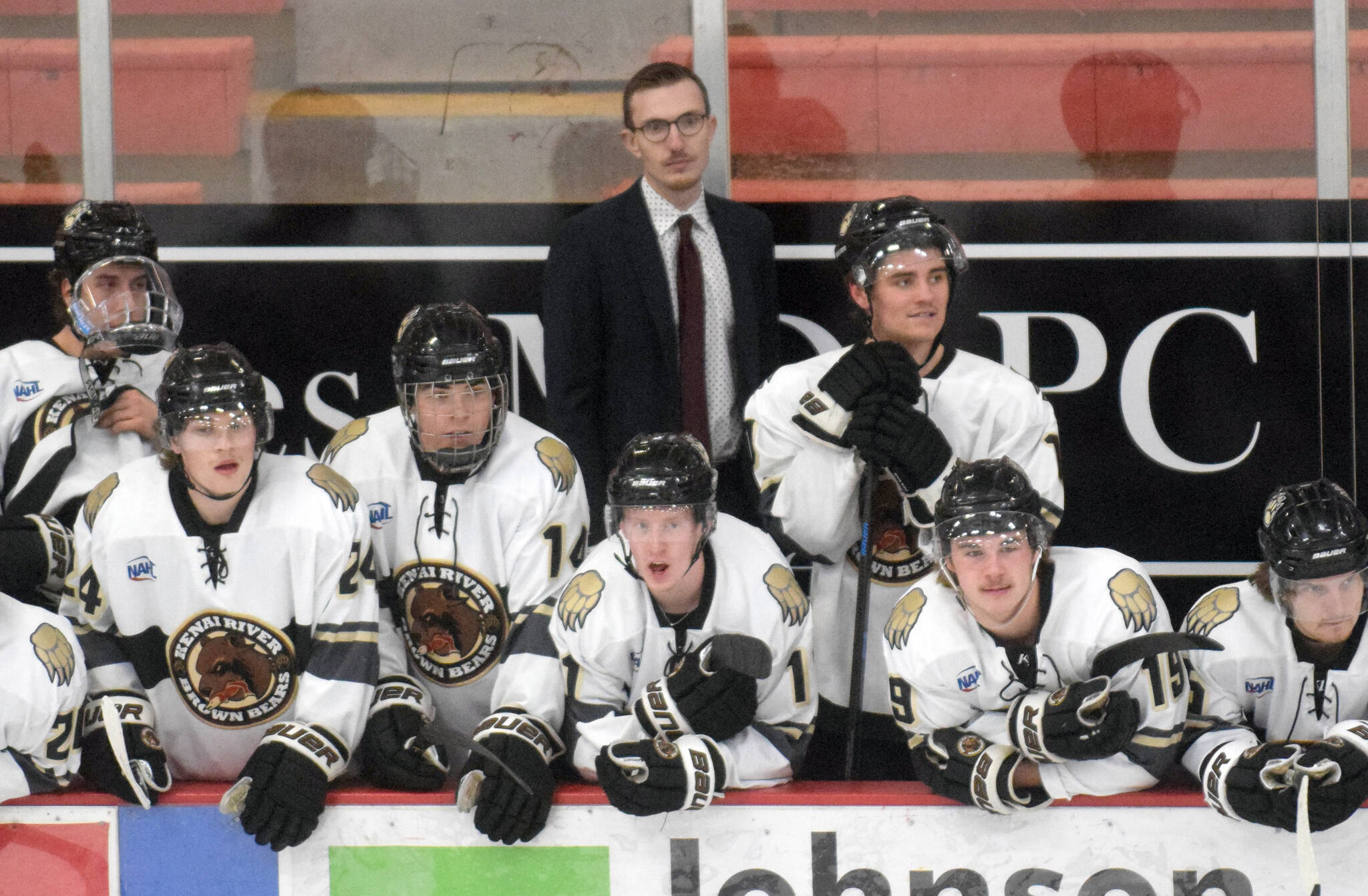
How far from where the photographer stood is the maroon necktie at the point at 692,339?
3422 millimetres

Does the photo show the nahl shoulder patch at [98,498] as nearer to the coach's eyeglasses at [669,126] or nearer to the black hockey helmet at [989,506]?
the coach's eyeglasses at [669,126]

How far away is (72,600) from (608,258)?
133cm

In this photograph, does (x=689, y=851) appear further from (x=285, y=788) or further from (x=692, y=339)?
(x=692, y=339)

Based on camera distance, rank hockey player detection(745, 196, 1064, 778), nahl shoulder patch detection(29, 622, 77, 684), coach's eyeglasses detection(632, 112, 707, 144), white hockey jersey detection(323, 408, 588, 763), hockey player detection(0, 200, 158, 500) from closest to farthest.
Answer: nahl shoulder patch detection(29, 622, 77, 684)
hockey player detection(745, 196, 1064, 778)
white hockey jersey detection(323, 408, 588, 763)
hockey player detection(0, 200, 158, 500)
coach's eyeglasses detection(632, 112, 707, 144)

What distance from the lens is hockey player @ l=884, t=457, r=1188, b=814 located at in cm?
245

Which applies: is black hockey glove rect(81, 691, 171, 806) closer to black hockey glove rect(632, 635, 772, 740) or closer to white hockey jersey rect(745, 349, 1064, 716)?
black hockey glove rect(632, 635, 772, 740)

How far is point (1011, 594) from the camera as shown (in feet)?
8.39

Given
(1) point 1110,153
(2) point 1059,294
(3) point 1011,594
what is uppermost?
(1) point 1110,153

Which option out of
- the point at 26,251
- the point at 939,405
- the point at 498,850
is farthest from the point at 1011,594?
the point at 26,251

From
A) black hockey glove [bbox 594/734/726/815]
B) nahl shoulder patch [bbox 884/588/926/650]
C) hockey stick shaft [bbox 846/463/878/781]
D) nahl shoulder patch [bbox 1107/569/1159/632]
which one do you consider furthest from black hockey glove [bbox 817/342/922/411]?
black hockey glove [bbox 594/734/726/815]

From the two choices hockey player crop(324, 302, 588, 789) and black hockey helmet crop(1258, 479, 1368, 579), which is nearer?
black hockey helmet crop(1258, 479, 1368, 579)

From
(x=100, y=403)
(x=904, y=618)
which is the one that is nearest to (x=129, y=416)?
(x=100, y=403)

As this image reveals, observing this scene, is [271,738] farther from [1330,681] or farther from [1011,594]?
[1330,681]

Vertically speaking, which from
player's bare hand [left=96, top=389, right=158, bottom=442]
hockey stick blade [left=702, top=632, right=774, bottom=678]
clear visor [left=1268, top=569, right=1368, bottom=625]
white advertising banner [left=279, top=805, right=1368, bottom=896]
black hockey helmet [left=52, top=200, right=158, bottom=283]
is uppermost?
black hockey helmet [left=52, top=200, right=158, bottom=283]
